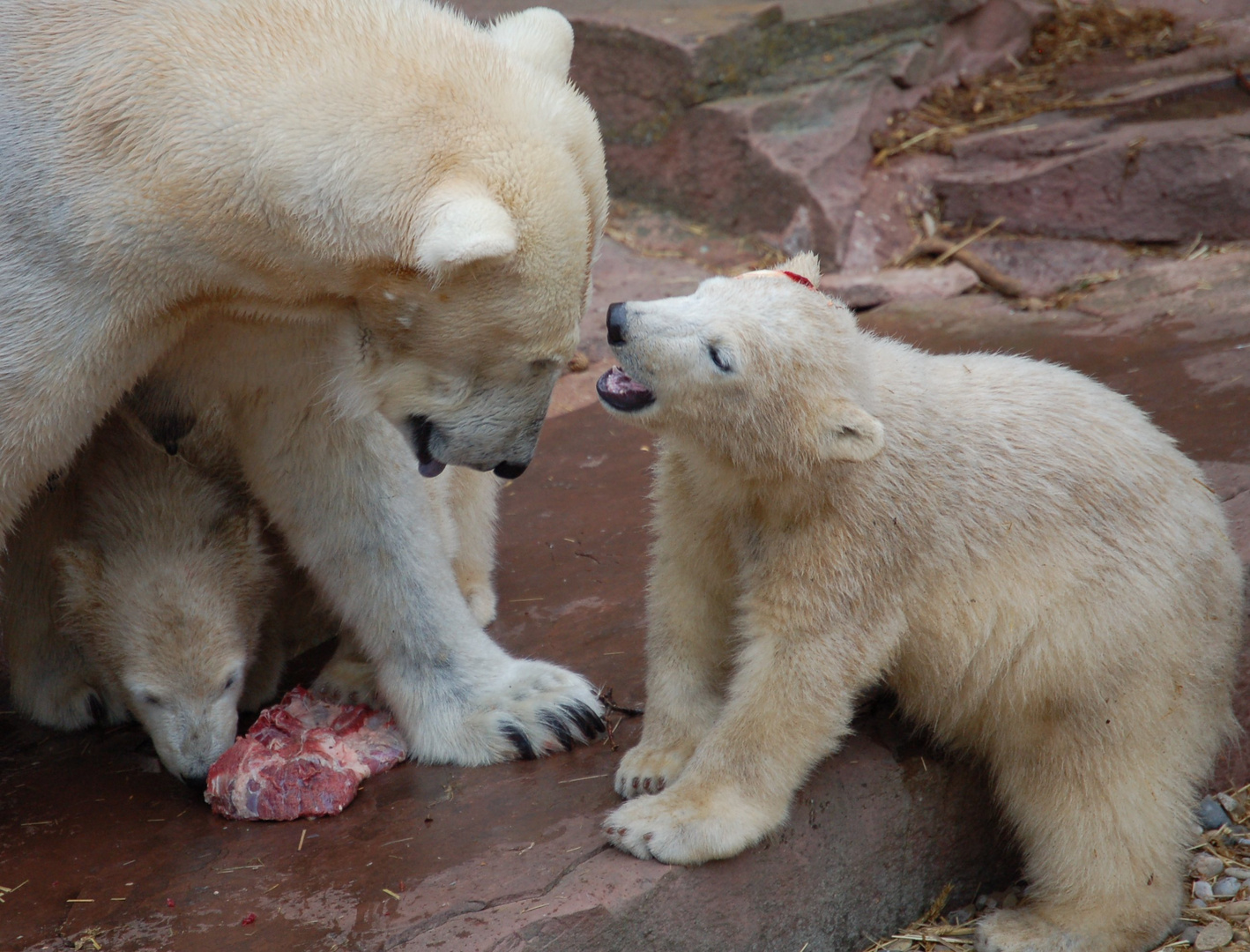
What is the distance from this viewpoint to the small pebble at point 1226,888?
11.3ft

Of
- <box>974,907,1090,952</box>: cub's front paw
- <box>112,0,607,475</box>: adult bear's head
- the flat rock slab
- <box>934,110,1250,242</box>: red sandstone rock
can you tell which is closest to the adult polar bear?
<box>112,0,607,475</box>: adult bear's head

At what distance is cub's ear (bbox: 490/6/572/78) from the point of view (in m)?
3.25

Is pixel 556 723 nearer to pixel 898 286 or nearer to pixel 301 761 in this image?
pixel 301 761

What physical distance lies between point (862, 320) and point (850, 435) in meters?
4.20

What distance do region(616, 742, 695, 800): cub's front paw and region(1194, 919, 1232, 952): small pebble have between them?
1.38 m

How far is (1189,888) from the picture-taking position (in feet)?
11.5

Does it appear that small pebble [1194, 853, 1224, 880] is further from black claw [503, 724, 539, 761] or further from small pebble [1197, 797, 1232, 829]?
black claw [503, 724, 539, 761]

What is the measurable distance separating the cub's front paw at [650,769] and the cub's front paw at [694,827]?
174 mm

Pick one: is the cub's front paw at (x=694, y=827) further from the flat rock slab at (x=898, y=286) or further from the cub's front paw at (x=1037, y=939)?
the flat rock slab at (x=898, y=286)

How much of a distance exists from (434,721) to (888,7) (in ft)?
23.3

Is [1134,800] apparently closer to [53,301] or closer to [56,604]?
[53,301]

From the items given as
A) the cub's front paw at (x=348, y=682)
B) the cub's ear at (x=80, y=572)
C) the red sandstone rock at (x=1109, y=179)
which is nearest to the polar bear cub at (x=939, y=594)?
the cub's front paw at (x=348, y=682)

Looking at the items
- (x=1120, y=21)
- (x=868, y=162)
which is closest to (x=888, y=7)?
(x=868, y=162)

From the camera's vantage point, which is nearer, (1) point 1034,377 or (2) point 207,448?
(1) point 1034,377
